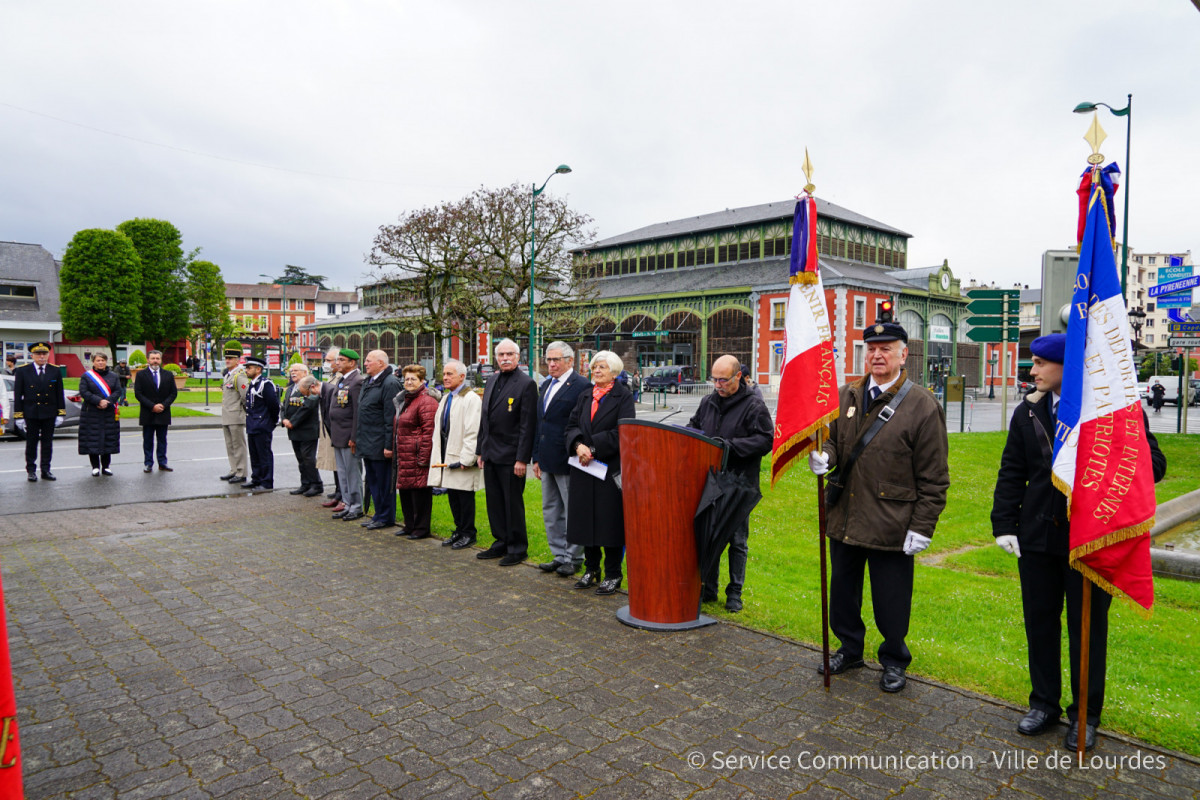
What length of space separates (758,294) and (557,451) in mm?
43062

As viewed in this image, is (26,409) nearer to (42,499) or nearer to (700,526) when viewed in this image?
(42,499)

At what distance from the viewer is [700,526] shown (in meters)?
5.23

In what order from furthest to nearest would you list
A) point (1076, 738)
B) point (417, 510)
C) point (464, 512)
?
point (417, 510)
point (464, 512)
point (1076, 738)

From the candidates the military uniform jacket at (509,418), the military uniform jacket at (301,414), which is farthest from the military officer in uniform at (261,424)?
the military uniform jacket at (509,418)

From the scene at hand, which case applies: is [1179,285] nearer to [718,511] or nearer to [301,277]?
[718,511]

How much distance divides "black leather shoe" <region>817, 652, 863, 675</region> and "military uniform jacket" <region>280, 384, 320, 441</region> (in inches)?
323

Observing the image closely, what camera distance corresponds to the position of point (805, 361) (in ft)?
14.9

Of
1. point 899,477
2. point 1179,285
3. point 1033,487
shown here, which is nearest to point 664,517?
point 899,477

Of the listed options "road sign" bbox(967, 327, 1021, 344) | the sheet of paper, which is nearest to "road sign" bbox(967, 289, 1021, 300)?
"road sign" bbox(967, 327, 1021, 344)

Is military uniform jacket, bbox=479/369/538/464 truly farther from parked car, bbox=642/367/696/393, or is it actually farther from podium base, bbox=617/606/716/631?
parked car, bbox=642/367/696/393

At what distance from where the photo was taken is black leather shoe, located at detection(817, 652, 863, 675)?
14.9 ft

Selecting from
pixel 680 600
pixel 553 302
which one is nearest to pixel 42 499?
pixel 680 600

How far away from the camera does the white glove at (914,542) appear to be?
4137 mm

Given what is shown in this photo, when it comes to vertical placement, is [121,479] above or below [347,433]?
below
